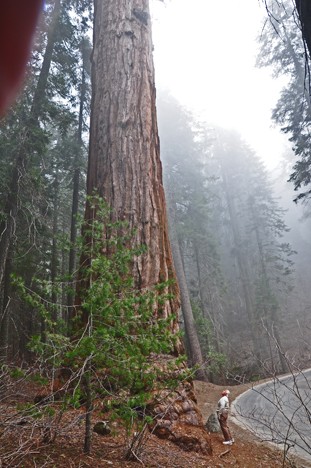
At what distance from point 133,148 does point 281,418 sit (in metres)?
10.1

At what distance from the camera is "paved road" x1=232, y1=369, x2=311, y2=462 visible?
2.98m

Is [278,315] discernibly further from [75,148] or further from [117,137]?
[117,137]

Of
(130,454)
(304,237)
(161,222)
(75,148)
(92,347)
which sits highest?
(304,237)

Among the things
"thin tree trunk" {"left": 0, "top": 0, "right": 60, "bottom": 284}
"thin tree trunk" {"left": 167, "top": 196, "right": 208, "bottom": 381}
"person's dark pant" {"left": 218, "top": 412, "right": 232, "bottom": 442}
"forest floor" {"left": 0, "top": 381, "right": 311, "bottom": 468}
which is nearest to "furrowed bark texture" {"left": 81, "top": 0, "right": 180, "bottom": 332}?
"forest floor" {"left": 0, "top": 381, "right": 311, "bottom": 468}

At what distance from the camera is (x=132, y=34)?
5328 mm

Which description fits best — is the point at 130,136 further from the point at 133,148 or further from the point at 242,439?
the point at 242,439

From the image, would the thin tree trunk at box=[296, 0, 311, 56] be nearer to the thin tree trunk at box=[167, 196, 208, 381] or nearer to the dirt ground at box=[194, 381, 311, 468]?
the dirt ground at box=[194, 381, 311, 468]

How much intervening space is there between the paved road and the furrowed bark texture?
1.45 m

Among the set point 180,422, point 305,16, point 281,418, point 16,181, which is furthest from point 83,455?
point 281,418

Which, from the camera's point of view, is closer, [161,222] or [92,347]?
[92,347]

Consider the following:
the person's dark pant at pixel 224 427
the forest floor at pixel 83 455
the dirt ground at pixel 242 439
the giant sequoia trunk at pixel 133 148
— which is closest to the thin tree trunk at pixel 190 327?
the dirt ground at pixel 242 439

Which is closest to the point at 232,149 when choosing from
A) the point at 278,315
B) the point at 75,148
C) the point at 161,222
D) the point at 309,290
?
the point at 309,290

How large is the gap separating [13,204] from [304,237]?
58.2m

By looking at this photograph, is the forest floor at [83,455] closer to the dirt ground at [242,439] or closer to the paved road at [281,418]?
the paved road at [281,418]
